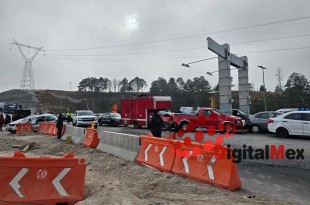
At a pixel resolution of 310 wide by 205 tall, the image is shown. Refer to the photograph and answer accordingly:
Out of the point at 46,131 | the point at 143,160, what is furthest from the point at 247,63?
the point at 143,160

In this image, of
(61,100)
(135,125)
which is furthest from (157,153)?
(61,100)

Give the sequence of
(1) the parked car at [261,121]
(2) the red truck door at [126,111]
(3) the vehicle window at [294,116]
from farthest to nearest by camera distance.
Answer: (2) the red truck door at [126,111]
(1) the parked car at [261,121]
(3) the vehicle window at [294,116]

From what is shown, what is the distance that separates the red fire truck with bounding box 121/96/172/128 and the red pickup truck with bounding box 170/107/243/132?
424 cm

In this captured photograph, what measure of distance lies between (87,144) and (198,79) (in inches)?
3484

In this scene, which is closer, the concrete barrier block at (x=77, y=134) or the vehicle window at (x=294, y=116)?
the concrete barrier block at (x=77, y=134)

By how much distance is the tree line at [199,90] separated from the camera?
70.4 m

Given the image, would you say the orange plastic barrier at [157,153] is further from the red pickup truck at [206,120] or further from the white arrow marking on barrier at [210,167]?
the red pickup truck at [206,120]

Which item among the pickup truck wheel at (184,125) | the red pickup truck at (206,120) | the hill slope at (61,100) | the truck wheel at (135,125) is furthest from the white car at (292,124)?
the hill slope at (61,100)

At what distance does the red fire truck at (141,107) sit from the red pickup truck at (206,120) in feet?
13.9

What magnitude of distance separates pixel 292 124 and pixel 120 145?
1077cm

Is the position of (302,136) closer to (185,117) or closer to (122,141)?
(185,117)

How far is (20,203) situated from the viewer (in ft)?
19.8

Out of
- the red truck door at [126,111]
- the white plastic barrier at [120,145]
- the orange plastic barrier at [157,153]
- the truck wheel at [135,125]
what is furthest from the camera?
the red truck door at [126,111]

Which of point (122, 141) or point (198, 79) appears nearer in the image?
point (122, 141)
